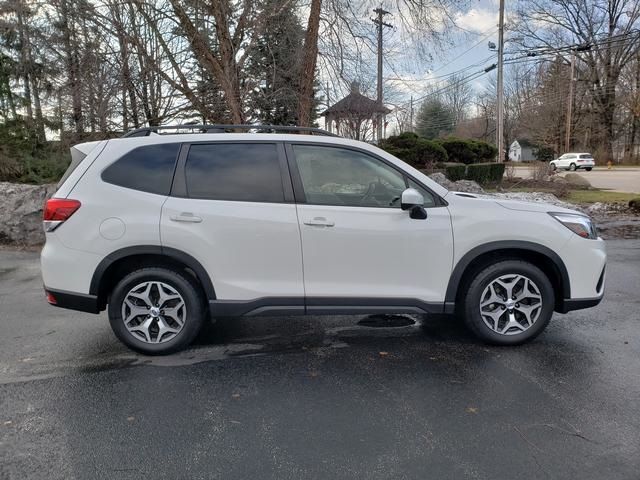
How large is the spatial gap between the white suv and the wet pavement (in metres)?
0.42

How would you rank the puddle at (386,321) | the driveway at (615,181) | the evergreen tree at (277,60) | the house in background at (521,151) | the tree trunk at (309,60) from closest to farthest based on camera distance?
the puddle at (386,321), the tree trunk at (309,60), the evergreen tree at (277,60), the driveway at (615,181), the house in background at (521,151)

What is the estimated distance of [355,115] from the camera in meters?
18.6

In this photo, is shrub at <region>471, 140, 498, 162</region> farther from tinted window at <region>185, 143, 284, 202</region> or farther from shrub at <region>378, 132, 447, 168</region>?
tinted window at <region>185, 143, 284, 202</region>

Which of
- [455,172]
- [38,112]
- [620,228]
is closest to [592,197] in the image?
[455,172]

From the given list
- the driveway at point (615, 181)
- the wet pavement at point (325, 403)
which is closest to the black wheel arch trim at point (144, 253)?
the wet pavement at point (325, 403)

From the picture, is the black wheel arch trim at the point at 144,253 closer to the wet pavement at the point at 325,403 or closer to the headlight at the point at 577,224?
the wet pavement at the point at 325,403

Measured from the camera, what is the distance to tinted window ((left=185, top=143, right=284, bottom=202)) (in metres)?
3.71

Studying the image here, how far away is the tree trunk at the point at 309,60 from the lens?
1187 centimetres

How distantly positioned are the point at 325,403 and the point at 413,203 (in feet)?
5.41

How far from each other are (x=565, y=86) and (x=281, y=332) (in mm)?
58617

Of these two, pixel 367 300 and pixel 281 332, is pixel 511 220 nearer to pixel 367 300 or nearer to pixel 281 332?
pixel 367 300

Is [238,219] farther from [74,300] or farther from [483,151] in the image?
[483,151]

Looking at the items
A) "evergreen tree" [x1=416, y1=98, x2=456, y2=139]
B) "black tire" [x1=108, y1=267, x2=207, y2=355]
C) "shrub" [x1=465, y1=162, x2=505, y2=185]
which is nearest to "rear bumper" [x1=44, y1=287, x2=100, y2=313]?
"black tire" [x1=108, y1=267, x2=207, y2=355]

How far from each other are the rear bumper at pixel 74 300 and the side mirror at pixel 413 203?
103 inches
